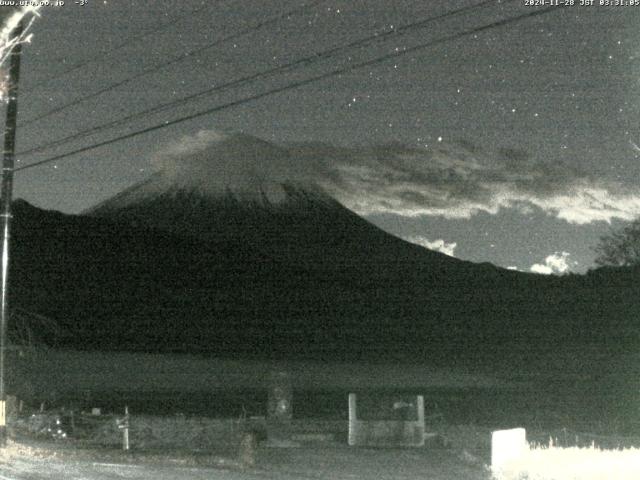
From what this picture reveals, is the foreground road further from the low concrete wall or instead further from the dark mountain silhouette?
the dark mountain silhouette

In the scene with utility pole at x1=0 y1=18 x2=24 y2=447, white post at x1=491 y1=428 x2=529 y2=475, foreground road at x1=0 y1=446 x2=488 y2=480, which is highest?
utility pole at x1=0 y1=18 x2=24 y2=447

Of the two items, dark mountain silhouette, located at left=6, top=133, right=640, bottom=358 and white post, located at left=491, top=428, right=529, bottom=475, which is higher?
dark mountain silhouette, located at left=6, top=133, right=640, bottom=358

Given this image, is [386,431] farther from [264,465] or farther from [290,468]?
[290,468]

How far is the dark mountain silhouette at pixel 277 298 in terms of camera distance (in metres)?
102

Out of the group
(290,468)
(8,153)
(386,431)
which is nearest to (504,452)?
(290,468)

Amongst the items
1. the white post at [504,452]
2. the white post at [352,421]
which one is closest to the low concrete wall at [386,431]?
the white post at [352,421]

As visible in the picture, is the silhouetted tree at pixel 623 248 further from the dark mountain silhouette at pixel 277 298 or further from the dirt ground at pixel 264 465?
the dirt ground at pixel 264 465

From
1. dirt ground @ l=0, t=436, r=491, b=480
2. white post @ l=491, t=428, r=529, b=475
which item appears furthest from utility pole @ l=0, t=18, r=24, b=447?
white post @ l=491, t=428, r=529, b=475

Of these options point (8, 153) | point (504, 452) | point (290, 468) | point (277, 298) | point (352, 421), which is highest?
point (277, 298)

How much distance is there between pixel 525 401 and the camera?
55906 millimetres

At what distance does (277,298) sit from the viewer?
14550 centimetres

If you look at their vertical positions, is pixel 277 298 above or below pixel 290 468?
above

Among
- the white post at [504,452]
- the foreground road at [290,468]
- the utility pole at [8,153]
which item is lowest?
the foreground road at [290,468]

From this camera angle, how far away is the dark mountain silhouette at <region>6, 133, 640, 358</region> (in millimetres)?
102438
